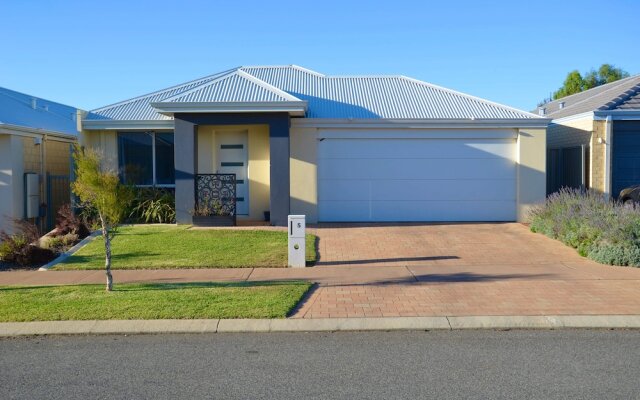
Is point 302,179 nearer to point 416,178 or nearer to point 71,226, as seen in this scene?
point 416,178

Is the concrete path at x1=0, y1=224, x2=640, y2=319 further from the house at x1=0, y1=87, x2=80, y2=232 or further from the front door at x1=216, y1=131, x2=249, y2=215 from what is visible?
the house at x1=0, y1=87, x2=80, y2=232

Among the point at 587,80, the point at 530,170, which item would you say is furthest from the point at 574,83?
the point at 530,170

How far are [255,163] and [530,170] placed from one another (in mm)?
7885

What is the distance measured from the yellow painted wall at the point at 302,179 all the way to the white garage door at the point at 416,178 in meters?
0.36

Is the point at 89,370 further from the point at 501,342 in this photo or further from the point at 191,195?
the point at 191,195

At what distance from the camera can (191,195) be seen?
1759 cm

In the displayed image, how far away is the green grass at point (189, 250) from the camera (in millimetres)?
13117

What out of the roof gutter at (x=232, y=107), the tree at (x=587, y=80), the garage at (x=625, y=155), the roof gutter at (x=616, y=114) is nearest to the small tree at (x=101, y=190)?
the roof gutter at (x=232, y=107)

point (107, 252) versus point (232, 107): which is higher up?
point (232, 107)

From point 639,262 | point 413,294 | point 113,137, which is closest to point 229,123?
point 113,137

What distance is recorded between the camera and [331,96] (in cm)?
2052

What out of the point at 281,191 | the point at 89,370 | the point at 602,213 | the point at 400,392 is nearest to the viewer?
the point at 400,392

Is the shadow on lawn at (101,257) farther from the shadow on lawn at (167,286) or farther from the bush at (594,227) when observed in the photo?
the bush at (594,227)

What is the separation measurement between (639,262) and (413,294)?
5199 millimetres
